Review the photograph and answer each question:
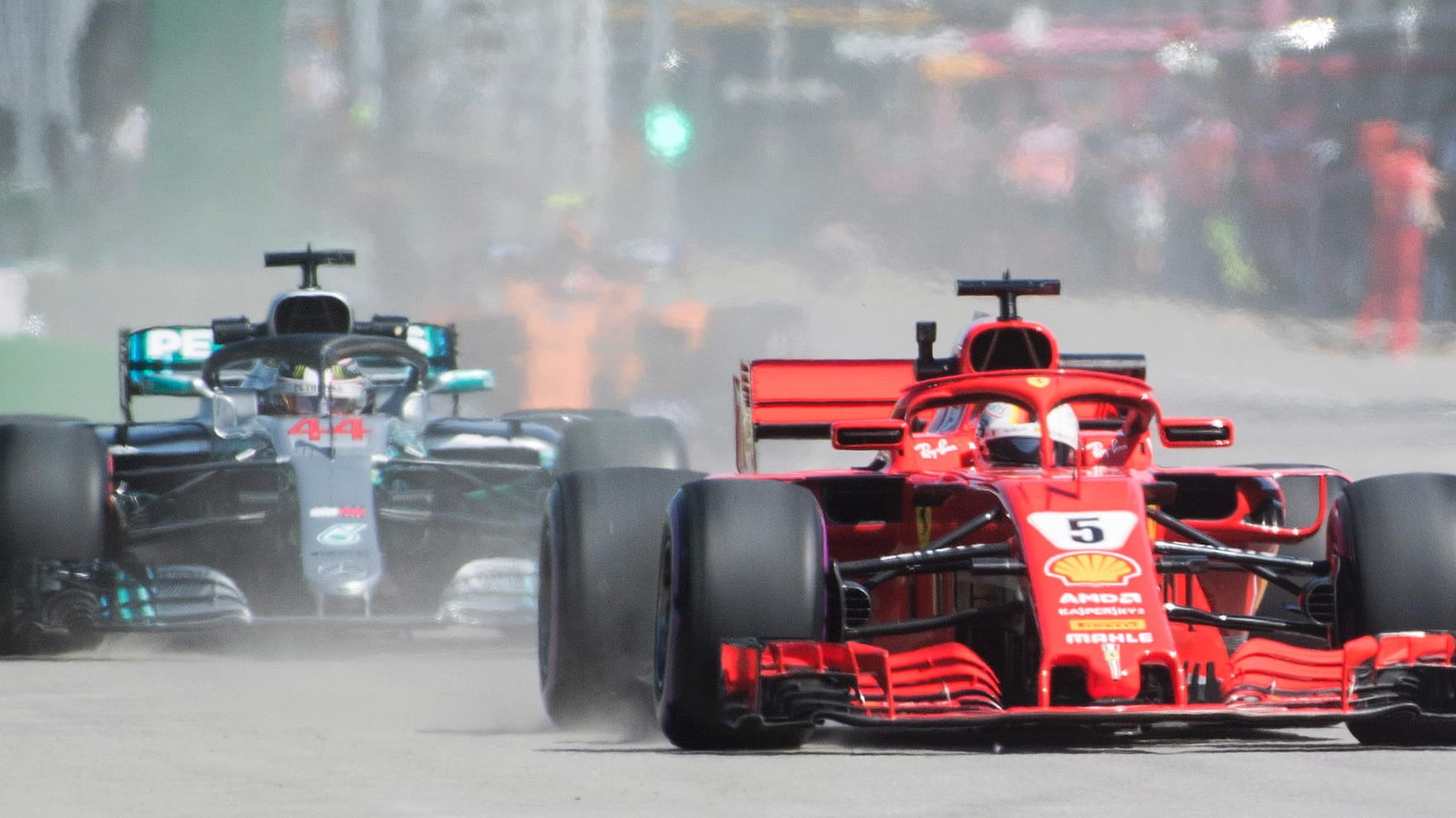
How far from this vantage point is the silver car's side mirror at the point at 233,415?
14.5 meters

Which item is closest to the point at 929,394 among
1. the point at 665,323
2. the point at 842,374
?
the point at 842,374

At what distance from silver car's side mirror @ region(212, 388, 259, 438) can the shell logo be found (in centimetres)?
648

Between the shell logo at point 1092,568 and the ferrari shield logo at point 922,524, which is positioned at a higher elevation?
the ferrari shield logo at point 922,524

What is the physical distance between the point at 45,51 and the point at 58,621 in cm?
2234

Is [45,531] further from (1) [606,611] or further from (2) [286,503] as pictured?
(1) [606,611]

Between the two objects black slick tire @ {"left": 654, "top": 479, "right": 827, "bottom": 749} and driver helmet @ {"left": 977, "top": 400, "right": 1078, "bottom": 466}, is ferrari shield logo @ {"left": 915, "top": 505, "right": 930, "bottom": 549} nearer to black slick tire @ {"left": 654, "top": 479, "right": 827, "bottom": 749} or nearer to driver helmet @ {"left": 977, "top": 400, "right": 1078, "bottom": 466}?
driver helmet @ {"left": 977, "top": 400, "right": 1078, "bottom": 466}

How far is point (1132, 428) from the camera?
1034 centimetres

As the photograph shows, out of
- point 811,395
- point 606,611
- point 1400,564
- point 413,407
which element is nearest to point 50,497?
point 413,407

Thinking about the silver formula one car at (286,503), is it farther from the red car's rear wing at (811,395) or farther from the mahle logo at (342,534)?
the red car's rear wing at (811,395)

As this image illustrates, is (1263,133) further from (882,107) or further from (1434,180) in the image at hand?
(882,107)

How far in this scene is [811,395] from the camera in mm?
11836

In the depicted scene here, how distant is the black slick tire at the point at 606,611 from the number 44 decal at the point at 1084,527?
158 centimetres

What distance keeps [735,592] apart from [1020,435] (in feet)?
6.20

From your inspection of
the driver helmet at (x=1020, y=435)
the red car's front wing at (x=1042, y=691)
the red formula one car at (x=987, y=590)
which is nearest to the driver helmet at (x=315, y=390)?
the red formula one car at (x=987, y=590)
